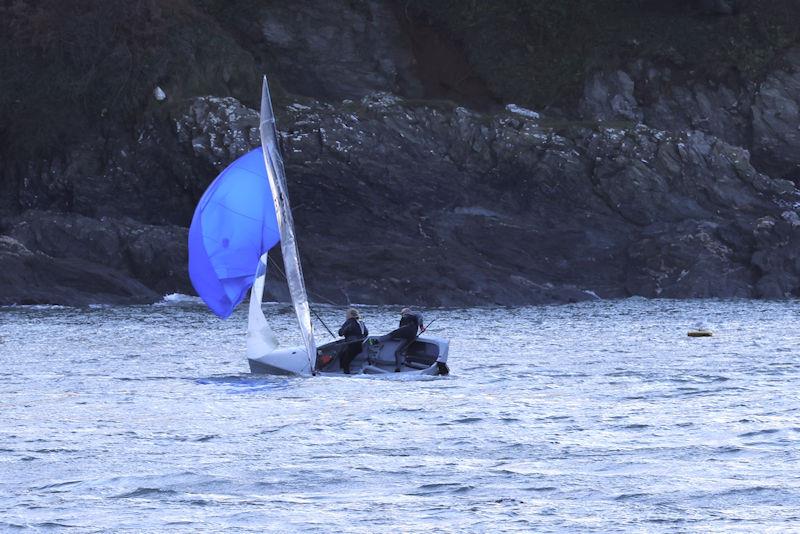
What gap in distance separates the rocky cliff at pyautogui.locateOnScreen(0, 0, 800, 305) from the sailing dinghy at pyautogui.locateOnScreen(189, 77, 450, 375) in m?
23.3

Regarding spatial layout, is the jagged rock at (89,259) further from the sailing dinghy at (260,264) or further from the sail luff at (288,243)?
the sail luff at (288,243)

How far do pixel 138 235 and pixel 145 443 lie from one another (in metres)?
34.9

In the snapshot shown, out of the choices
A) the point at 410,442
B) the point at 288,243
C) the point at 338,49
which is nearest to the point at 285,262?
the point at 288,243

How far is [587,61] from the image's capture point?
68938mm

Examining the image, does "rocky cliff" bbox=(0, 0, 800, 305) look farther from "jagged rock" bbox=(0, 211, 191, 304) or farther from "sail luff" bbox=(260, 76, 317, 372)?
"sail luff" bbox=(260, 76, 317, 372)

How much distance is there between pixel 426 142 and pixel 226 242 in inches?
1278

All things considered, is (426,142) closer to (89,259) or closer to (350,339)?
(89,259)

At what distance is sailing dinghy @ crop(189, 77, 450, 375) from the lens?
94.7 feet

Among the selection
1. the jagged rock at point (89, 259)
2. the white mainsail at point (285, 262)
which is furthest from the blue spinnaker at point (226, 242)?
the jagged rock at point (89, 259)

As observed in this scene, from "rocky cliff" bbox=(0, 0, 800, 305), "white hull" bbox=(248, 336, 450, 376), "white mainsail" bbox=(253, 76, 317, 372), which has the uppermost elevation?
"rocky cliff" bbox=(0, 0, 800, 305)

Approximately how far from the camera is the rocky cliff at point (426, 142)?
2195 inches

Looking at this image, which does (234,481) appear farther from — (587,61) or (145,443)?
(587,61)

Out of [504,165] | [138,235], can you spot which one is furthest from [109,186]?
[504,165]

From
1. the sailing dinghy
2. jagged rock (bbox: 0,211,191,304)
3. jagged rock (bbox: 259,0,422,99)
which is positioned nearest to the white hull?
the sailing dinghy
